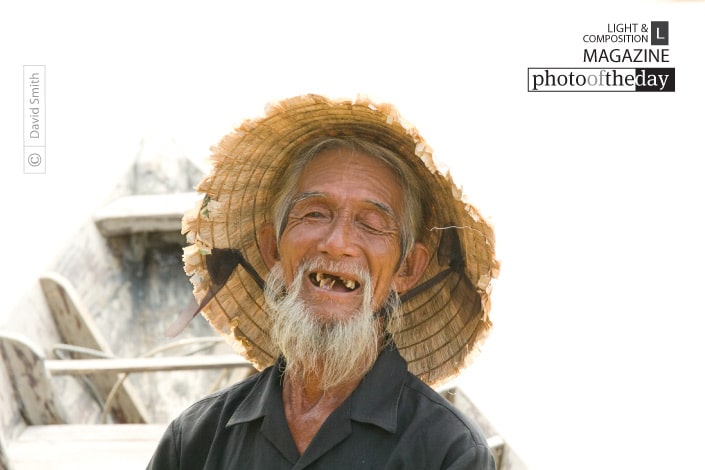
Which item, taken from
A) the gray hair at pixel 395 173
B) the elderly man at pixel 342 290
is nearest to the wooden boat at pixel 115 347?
the elderly man at pixel 342 290

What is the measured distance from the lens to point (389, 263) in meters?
1.67

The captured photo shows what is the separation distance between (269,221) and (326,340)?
16.0 inches

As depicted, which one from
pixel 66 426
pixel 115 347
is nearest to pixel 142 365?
pixel 66 426

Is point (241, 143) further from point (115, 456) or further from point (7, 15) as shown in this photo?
point (7, 15)

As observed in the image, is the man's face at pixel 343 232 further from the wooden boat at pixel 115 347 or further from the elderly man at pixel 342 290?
the wooden boat at pixel 115 347

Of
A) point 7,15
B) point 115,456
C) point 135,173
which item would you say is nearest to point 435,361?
point 115,456

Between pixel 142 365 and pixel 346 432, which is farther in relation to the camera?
pixel 142 365

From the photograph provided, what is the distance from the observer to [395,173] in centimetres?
172

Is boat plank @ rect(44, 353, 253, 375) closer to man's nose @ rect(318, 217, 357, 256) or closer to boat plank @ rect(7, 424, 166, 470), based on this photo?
boat plank @ rect(7, 424, 166, 470)

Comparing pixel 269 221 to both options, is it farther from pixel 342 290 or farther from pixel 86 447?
pixel 86 447

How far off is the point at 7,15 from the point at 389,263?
2331mm

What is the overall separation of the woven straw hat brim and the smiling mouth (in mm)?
206

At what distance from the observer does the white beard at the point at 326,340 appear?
1.61 metres

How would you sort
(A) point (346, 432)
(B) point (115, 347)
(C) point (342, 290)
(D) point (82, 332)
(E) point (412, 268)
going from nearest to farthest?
(A) point (346, 432)
(C) point (342, 290)
(E) point (412, 268)
(D) point (82, 332)
(B) point (115, 347)
